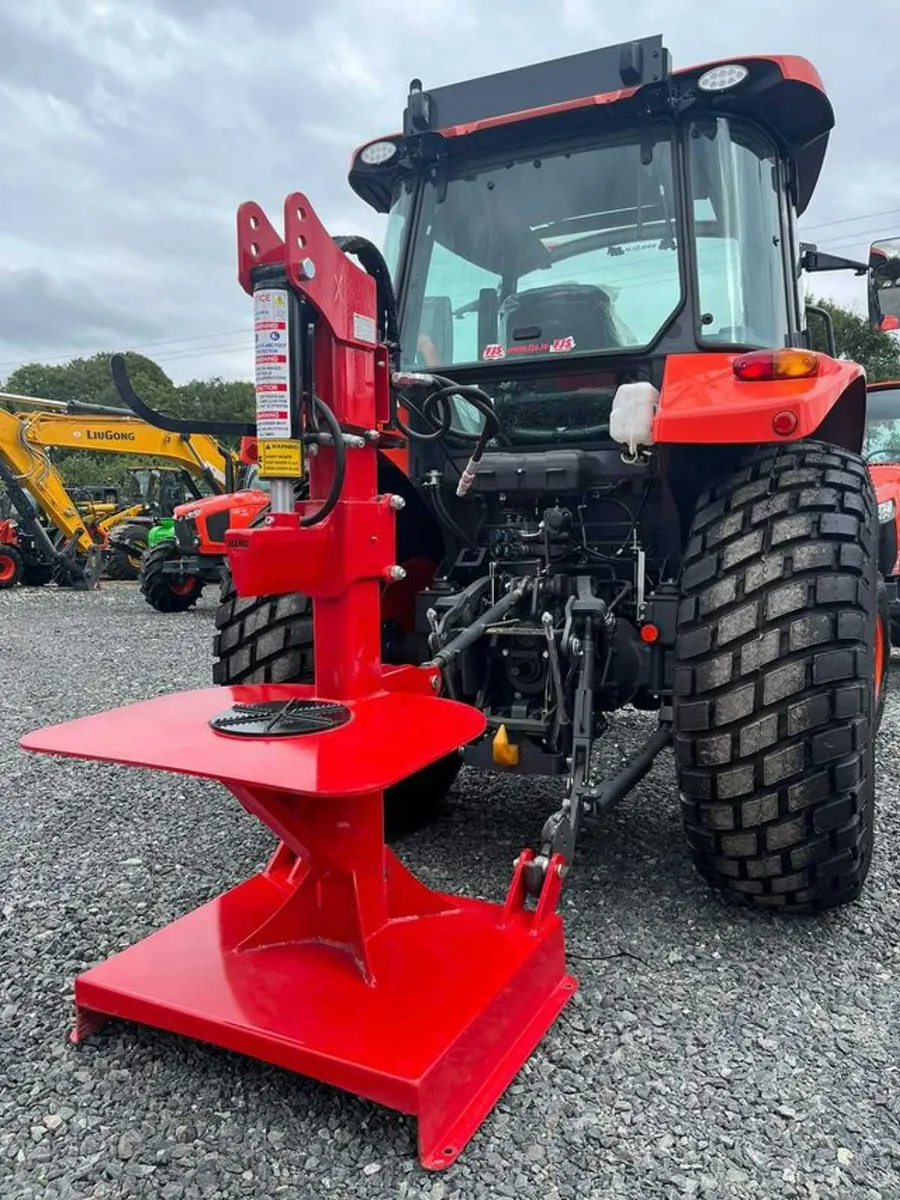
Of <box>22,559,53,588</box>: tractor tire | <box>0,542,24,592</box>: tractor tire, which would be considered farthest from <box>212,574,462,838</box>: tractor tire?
<box>22,559,53,588</box>: tractor tire

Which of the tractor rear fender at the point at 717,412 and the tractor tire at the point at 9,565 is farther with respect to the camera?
the tractor tire at the point at 9,565

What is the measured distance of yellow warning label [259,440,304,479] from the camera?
5.95 feet

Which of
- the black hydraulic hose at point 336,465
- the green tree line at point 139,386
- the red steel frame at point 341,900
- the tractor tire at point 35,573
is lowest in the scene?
the red steel frame at point 341,900

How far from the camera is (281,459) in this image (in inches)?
71.8

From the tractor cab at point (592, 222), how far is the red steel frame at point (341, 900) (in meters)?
0.91

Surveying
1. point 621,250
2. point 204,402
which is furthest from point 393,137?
point 204,402

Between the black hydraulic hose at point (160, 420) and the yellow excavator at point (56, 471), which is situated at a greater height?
the yellow excavator at point (56, 471)

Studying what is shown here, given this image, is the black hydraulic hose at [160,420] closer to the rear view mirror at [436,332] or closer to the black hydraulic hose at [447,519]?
the black hydraulic hose at [447,519]

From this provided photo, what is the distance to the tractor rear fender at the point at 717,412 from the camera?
2.25 meters

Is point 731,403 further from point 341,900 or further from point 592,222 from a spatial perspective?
point 341,900

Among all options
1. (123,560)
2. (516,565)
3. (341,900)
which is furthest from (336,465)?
(123,560)

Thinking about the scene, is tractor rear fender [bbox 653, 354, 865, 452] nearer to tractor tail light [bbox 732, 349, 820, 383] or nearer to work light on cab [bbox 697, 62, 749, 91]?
tractor tail light [bbox 732, 349, 820, 383]

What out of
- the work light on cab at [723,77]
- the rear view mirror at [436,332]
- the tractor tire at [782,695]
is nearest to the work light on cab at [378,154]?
the rear view mirror at [436,332]

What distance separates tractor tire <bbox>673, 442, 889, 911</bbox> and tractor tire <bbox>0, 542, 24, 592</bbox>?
13313 mm
